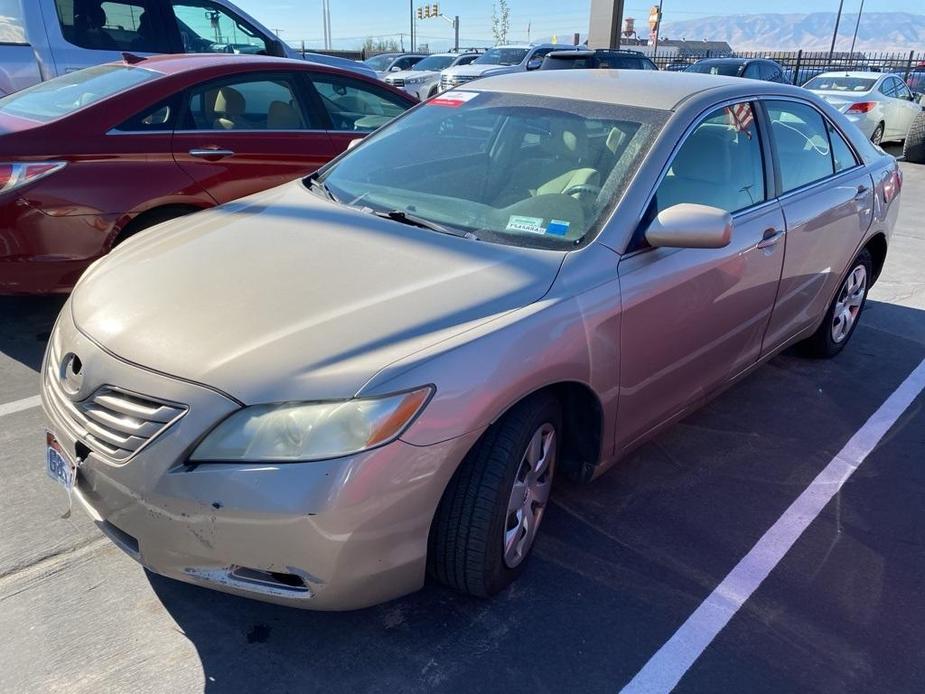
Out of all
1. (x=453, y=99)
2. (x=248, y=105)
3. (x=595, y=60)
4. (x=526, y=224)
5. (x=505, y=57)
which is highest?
(x=453, y=99)

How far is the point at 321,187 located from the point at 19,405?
71.5 inches

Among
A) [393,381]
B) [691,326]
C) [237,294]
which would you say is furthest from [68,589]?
[691,326]

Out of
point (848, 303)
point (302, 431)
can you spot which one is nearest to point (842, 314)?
point (848, 303)

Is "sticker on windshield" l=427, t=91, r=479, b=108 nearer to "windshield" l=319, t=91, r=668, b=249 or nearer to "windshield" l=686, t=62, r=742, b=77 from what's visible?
"windshield" l=319, t=91, r=668, b=249

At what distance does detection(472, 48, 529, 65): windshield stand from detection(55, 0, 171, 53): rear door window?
1313 cm

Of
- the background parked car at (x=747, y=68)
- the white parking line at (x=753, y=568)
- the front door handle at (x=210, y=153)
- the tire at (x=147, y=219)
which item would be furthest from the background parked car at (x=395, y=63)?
the white parking line at (x=753, y=568)

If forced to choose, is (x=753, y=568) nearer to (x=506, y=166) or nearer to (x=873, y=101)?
(x=506, y=166)

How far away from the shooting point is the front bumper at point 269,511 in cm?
192

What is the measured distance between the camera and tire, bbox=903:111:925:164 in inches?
511

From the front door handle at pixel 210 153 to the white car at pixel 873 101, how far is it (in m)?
11.7

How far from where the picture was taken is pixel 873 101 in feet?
43.3

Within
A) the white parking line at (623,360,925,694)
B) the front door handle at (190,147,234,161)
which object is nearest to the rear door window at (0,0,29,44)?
the front door handle at (190,147,234,161)

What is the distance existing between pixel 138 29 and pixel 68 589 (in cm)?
613

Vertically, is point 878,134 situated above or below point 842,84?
below
